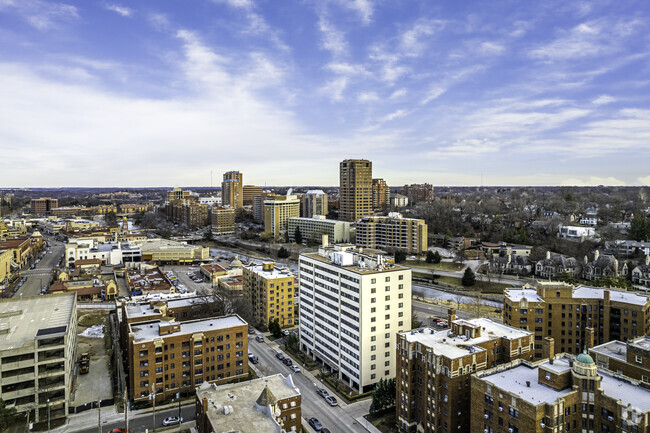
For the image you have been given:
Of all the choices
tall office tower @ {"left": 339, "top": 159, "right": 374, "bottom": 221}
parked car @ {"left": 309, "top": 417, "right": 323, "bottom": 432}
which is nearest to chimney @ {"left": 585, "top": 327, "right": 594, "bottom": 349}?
parked car @ {"left": 309, "top": 417, "right": 323, "bottom": 432}

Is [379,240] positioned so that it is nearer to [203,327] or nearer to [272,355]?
[272,355]

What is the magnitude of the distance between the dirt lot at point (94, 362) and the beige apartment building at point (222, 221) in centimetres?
9214

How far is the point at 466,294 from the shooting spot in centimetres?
7631

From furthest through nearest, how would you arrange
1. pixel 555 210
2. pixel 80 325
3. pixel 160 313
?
1. pixel 555 210
2. pixel 80 325
3. pixel 160 313

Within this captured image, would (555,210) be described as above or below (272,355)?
above

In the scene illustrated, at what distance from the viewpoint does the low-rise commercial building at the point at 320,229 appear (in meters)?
126

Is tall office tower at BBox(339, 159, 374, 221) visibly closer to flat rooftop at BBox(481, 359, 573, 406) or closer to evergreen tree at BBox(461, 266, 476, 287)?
evergreen tree at BBox(461, 266, 476, 287)

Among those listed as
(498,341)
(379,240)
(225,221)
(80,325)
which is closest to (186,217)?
(225,221)

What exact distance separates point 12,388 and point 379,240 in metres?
89.1

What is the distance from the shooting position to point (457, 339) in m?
32.1

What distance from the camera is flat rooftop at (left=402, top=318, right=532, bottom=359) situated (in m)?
29.6

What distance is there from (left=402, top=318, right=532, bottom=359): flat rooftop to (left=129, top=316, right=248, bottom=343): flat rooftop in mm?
17534

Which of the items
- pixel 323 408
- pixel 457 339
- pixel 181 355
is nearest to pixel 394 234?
pixel 323 408

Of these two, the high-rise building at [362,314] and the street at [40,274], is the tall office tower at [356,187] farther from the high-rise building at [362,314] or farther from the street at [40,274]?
the high-rise building at [362,314]
